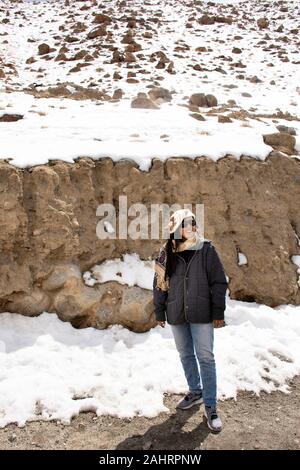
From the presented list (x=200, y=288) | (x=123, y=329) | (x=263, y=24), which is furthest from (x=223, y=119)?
(x=263, y=24)

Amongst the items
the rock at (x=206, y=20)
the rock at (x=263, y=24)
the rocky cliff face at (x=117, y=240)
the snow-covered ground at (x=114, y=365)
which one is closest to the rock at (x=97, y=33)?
the rock at (x=206, y=20)

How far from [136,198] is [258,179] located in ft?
7.96

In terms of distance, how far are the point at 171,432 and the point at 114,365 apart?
132cm

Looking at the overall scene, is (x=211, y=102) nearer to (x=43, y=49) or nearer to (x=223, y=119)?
(x=223, y=119)

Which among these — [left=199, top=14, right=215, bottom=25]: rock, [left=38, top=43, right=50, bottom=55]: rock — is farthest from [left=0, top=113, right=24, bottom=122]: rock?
[left=199, top=14, right=215, bottom=25]: rock

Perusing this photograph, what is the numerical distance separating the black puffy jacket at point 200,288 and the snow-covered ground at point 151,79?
11.4 feet

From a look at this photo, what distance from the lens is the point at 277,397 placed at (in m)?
4.88

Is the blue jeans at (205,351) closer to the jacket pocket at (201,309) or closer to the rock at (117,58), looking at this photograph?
the jacket pocket at (201,309)

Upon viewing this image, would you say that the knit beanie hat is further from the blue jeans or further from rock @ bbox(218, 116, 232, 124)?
rock @ bbox(218, 116, 232, 124)

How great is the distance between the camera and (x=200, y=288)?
13.3ft

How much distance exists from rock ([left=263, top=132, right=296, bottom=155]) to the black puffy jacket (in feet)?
18.6

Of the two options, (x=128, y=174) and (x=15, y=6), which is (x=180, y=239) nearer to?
Result: (x=128, y=174)

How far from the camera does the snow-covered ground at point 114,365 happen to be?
456 cm

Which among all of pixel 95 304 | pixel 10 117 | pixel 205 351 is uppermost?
pixel 10 117
